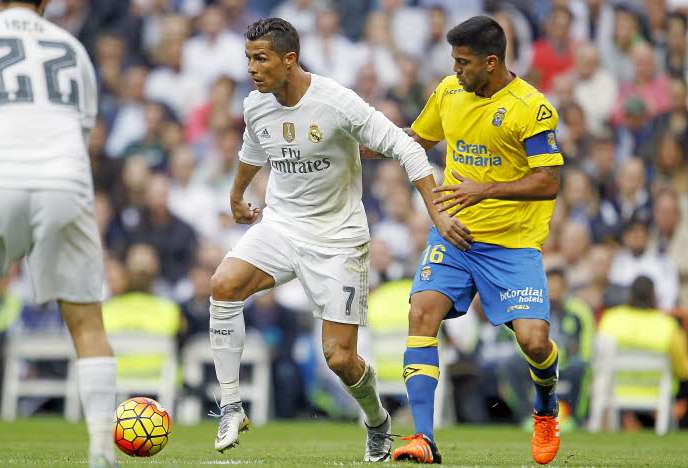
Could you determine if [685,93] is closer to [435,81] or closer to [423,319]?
[435,81]

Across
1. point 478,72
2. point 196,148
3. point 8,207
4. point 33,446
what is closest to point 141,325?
point 196,148

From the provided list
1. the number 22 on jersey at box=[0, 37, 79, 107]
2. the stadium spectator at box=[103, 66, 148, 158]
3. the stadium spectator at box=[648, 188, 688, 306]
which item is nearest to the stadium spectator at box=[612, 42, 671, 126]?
the stadium spectator at box=[648, 188, 688, 306]

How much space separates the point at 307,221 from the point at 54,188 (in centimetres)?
288

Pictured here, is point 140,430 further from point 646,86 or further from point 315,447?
point 646,86

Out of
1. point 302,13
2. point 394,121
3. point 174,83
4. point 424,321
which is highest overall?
point 302,13

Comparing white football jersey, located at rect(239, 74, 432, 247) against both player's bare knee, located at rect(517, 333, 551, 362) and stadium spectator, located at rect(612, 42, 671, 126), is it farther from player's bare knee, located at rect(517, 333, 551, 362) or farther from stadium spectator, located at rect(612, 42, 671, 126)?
stadium spectator, located at rect(612, 42, 671, 126)

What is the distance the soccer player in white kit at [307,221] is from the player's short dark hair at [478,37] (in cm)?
68

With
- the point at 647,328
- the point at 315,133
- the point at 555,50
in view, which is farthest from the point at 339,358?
the point at 555,50

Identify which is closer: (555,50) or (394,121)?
(394,121)

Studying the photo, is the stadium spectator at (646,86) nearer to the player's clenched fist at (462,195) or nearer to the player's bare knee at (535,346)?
the player's bare knee at (535,346)

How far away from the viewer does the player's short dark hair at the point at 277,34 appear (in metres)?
8.48

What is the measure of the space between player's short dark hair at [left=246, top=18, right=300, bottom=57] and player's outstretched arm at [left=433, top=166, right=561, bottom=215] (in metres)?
1.35

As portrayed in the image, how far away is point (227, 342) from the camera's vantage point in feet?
28.3

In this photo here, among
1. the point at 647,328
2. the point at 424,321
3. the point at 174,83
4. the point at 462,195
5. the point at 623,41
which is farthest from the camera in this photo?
the point at 174,83
